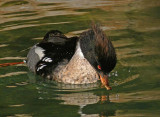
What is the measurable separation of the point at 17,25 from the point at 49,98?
464 cm

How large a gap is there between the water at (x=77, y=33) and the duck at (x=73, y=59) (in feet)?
0.56

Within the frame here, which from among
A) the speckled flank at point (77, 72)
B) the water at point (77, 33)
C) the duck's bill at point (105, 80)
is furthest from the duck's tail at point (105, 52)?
the speckled flank at point (77, 72)

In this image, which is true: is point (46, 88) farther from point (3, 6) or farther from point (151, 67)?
point (3, 6)

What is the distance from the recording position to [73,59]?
844 centimetres

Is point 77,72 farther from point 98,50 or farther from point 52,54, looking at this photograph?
Answer: point 98,50

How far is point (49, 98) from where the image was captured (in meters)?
7.60

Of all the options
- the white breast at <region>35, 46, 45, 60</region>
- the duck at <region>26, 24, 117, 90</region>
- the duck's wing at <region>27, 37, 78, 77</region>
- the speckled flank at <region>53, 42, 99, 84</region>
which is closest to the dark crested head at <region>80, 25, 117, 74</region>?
the duck at <region>26, 24, 117, 90</region>

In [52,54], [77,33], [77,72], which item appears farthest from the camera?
[77,33]

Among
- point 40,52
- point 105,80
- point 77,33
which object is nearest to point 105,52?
point 105,80

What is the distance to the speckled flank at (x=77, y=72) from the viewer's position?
833 cm

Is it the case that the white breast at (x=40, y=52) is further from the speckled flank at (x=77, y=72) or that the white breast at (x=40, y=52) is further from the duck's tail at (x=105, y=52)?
the duck's tail at (x=105, y=52)

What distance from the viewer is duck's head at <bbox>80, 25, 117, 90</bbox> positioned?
7207 mm

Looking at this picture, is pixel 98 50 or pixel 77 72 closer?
pixel 98 50

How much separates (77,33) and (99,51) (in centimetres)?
374
